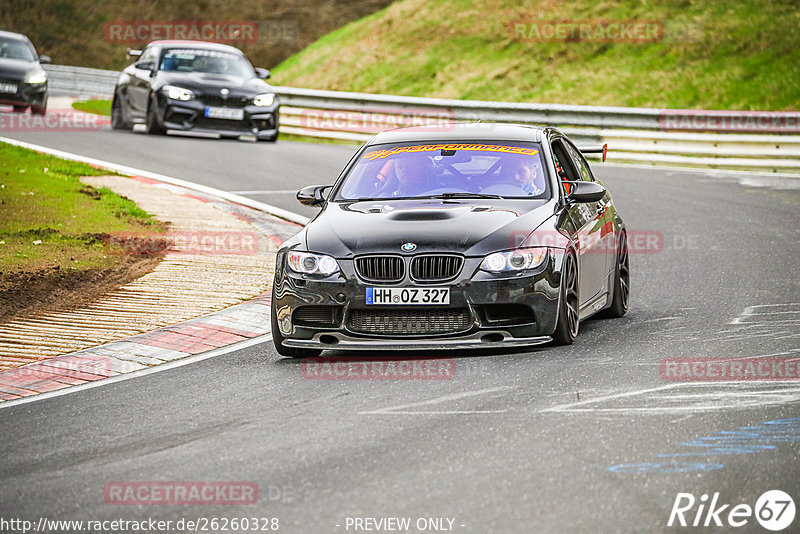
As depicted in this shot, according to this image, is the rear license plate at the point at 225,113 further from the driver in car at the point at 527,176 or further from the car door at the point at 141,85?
the driver in car at the point at 527,176

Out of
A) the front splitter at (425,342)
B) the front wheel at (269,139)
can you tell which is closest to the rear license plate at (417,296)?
the front splitter at (425,342)

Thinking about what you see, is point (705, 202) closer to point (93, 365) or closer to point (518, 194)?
point (518, 194)

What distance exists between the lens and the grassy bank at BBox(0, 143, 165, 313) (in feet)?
38.2

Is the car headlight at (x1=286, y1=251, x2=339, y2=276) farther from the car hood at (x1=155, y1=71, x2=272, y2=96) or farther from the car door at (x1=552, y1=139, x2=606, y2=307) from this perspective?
the car hood at (x1=155, y1=71, x2=272, y2=96)

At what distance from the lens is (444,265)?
866cm

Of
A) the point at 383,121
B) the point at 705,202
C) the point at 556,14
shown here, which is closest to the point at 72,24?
the point at 556,14

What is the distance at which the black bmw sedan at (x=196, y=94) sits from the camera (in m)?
24.1

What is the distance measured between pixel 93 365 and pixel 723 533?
503 centimetres

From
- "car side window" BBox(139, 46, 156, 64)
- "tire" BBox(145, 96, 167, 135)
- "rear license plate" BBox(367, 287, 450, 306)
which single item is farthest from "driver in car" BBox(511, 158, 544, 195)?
"car side window" BBox(139, 46, 156, 64)

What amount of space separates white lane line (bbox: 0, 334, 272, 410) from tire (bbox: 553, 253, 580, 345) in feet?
7.34

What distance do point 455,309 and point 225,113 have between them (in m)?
16.2

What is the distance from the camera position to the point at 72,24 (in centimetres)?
5403

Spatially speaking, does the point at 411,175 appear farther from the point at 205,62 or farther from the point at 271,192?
the point at 205,62

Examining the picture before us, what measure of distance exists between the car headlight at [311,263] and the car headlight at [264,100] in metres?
15.7
